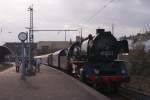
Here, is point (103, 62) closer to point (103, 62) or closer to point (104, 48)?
point (103, 62)

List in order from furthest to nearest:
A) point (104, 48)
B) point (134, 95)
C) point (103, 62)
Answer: point (104, 48) → point (103, 62) → point (134, 95)

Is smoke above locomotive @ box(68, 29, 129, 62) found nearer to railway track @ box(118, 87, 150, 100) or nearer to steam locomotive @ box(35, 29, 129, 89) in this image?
steam locomotive @ box(35, 29, 129, 89)

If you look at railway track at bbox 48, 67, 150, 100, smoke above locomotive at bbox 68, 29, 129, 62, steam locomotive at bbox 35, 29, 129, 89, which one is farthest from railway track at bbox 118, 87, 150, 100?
smoke above locomotive at bbox 68, 29, 129, 62

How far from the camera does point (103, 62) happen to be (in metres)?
24.7

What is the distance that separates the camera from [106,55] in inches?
982

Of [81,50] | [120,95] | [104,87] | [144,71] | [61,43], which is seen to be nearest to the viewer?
[120,95]

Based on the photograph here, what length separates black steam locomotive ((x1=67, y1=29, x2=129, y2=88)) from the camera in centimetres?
2389

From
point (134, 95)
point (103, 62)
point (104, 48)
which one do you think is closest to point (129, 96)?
point (134, 95)

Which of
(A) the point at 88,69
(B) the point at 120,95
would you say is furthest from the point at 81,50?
(B) the point at 120,95

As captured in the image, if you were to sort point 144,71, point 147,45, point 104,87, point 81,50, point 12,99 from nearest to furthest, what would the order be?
point 12,99
point 104,87
point 81,50
point 144,71
point 147,45

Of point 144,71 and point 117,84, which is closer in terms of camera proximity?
point 117,84

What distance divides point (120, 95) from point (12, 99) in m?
7.81

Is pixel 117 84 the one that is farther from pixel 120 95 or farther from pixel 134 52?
pixel 134 52

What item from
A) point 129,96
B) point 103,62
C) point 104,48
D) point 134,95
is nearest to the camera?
point 129,96
